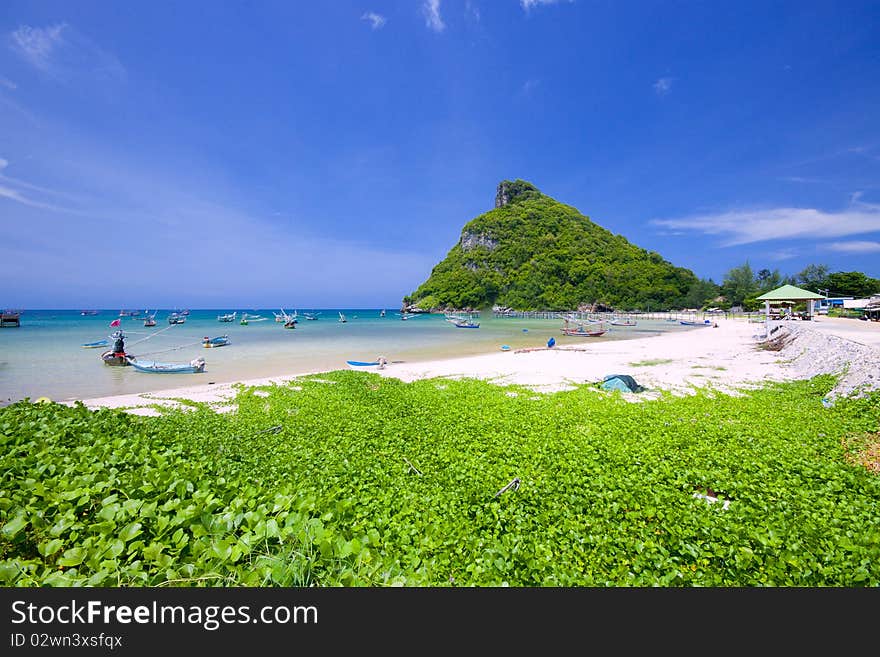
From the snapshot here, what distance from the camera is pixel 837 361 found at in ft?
42.0

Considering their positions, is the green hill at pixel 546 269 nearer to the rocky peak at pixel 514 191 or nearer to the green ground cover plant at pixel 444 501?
the rocky peak at pixel 514 191

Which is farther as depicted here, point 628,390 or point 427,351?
point 427,351

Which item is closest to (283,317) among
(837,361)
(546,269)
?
(837,361)

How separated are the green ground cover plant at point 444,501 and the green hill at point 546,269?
111 metres

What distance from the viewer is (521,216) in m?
135

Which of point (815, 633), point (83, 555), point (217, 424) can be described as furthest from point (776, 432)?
point (217, 424)

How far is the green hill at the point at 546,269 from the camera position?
360 feet

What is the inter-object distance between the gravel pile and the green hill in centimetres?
9455

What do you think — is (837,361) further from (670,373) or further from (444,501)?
(444,501)

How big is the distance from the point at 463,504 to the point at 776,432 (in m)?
6.94

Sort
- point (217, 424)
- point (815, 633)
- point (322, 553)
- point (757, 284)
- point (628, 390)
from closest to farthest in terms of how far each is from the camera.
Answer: point (815, 633) < point (322, 553) < point (217, 424) < point (628, 390) < point (757, 284)

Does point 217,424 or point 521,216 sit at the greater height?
point 521,216

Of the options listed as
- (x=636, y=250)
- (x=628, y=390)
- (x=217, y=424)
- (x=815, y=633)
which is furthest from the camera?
(x=636, y=250)

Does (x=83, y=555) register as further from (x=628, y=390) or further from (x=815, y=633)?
(x=628, y=390)
